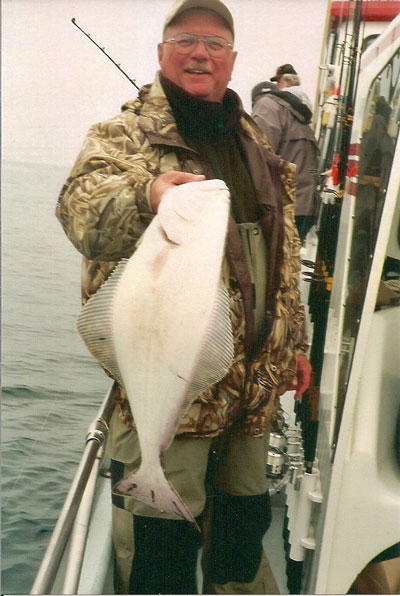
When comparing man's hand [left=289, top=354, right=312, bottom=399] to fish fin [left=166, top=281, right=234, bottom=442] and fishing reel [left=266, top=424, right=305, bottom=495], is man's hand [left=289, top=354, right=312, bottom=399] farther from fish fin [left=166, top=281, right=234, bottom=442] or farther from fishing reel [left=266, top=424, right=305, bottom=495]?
fish fin [left=166, top=281, right=234, bottom=442]

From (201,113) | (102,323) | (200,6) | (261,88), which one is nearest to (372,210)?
(261,88)

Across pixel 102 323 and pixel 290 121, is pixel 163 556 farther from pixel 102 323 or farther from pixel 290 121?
pixel 290 121

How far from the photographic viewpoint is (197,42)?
143 centimetres

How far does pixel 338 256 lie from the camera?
2121mm

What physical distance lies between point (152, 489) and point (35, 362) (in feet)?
2.02

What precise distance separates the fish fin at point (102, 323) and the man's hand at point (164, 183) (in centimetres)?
14

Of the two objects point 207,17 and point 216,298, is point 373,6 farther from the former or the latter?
point 216,298

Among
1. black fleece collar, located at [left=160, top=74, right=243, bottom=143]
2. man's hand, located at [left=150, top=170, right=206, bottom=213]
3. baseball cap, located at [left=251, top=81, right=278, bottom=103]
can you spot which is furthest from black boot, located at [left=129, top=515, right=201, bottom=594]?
baseball cap, located at [left=251, top=81, right=278, bottom=103]

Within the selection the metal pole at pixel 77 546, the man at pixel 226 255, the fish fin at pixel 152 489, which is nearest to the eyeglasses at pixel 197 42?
the man at pixel 226 255

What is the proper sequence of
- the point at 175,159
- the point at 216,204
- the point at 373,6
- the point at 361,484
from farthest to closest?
the point at 373,6 < the point at 361,484 < the point at 175,159 < the point at 216,204

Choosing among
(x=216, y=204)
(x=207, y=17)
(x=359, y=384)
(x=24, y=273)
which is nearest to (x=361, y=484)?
(x=359, y=384)

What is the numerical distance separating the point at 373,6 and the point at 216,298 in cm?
115

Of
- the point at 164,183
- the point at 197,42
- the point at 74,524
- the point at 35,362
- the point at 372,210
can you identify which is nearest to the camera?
the point at 164,183

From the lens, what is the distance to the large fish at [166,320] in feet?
3.99
